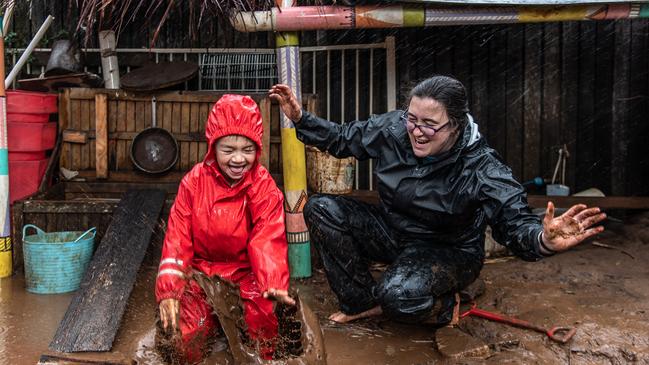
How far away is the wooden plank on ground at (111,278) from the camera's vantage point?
166 inches

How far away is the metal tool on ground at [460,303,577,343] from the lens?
13.7ft

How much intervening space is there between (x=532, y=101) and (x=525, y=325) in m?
3.80

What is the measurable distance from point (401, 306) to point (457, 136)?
3.69 feet

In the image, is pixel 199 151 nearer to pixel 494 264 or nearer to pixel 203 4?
pixel 203 4

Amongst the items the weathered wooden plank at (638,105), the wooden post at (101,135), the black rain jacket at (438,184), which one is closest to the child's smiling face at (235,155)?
the black rain jacket at (438,184)

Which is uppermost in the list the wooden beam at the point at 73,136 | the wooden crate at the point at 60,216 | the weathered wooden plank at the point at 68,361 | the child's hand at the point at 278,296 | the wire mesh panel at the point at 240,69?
the wire mesh panel at the point at 240,69

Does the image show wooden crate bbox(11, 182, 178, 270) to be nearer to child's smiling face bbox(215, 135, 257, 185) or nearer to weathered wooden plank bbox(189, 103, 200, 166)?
weathered wooden plank bbox(189, 103, 200, 166)

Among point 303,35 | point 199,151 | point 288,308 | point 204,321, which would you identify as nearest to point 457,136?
point 288,308

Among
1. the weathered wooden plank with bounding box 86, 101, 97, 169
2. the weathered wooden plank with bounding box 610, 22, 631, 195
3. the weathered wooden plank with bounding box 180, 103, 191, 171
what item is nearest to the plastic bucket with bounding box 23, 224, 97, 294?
the weathered wooden plank with bounding box 86, 101, 97, 169

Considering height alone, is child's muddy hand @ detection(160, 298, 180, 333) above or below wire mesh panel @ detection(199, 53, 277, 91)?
below

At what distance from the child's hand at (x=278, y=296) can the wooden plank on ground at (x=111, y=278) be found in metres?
1.28

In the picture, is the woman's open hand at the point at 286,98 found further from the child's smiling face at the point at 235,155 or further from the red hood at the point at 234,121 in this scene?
the child's smiling face at the point at 235,155

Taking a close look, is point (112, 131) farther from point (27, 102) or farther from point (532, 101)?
point (532, 101)

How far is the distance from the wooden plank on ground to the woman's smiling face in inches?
92.0
